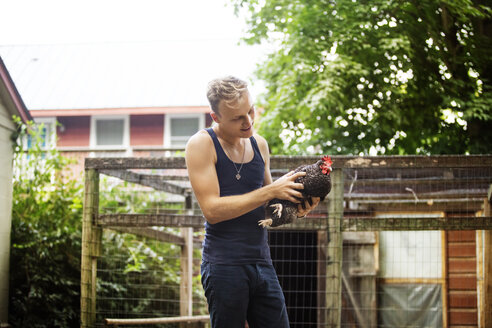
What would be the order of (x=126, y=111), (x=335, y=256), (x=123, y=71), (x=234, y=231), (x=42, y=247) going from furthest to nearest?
(x=123, y=71)
(x=126, y=111)
(x=42, y=247)
(x=335, y=256)
(x=234, y=231)

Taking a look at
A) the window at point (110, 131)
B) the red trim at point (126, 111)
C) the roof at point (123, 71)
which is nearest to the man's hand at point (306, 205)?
the roof at point (123, 71)

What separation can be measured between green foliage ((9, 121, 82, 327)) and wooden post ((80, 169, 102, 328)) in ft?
5.66

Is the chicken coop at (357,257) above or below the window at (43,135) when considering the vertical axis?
below

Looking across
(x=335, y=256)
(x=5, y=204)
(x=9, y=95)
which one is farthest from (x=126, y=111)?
(x=335, y=256)

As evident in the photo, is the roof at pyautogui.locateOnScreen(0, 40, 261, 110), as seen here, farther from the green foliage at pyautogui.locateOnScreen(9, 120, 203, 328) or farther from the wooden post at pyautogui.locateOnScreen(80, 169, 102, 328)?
the wooden post at pyautogui.locateOnScreen(80, 169, 102, 328)

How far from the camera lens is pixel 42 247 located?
6164mm

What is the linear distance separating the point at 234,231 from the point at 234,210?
0.14 meters

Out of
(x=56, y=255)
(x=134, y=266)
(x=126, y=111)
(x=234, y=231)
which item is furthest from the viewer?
(x=126, y=111)

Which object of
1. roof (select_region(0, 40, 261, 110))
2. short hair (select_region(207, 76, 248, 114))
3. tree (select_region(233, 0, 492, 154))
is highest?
roof (select_region(0, 40, 261, 110))

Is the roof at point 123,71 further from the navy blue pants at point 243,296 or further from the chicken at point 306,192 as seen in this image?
the navy blue pants at point 243,296

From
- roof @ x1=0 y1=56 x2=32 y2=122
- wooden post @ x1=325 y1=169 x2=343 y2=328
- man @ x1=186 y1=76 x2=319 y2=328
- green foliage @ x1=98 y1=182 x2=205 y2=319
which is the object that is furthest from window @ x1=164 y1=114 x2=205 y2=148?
man @ x1=186 y1=76 x2=319 y2=328

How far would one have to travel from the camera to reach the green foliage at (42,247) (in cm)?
597

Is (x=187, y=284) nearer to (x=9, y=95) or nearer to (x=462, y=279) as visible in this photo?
(x=9, y=95)

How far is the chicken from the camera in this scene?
2283 millimetres
